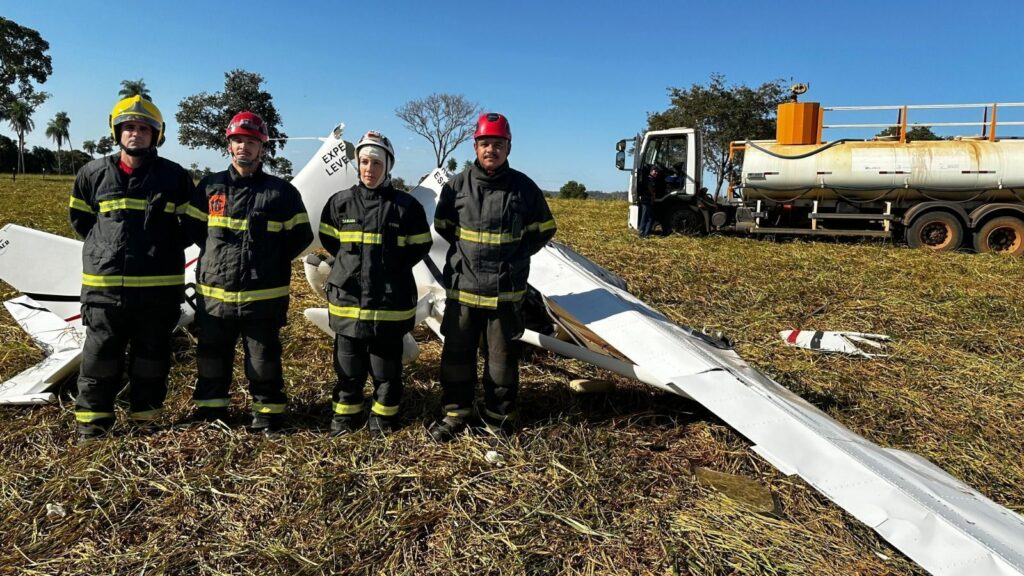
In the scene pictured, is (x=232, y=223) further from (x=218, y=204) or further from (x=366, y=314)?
(x=366, y=314)

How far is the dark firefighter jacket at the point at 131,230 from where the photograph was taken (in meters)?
2.91

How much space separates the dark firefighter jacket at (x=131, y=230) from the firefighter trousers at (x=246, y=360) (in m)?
0.31

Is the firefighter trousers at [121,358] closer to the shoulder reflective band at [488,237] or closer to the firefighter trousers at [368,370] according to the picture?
the firefighter trousers at [368,370]

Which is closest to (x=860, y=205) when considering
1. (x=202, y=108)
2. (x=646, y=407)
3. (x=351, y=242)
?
(x=646, y=407)

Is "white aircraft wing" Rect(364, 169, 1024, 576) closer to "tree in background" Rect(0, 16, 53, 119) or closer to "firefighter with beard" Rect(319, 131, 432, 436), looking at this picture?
"firefighter with beard" Rect(319, 131, 432, 436)

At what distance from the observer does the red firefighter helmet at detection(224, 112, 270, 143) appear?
301 cm

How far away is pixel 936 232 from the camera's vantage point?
36.9ft

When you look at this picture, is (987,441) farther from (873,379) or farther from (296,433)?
(296,433)

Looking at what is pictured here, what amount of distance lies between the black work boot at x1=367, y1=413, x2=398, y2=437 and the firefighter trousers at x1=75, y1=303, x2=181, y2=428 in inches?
47.2

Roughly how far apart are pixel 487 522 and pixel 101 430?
2.20 m

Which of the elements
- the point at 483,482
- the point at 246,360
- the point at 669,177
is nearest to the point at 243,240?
the point at 246,360

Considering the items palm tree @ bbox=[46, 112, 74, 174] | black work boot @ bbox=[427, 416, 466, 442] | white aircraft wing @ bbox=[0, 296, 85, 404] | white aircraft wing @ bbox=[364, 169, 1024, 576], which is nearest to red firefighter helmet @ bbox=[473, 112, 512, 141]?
white aircraft wing @ bbox=[364, 169, 1024, 576]

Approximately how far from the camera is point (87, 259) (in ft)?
9.63

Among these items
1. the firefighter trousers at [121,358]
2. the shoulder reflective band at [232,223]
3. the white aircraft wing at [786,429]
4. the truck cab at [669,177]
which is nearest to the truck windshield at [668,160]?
the truck cab at [669,177]
